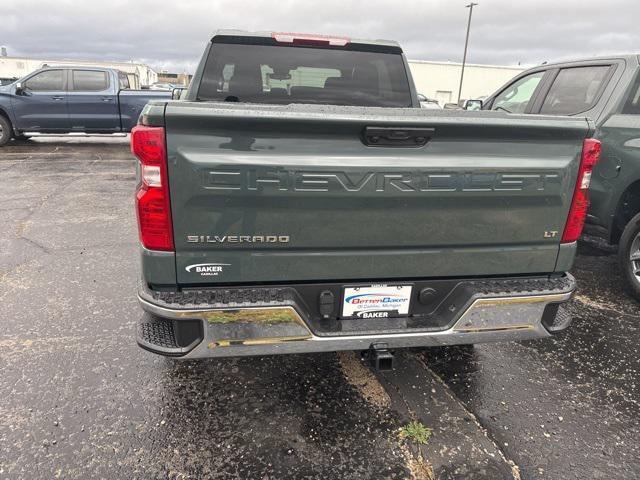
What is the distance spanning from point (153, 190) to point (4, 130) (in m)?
12.1

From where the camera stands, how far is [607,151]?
3977mm

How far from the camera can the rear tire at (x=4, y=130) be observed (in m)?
11.4

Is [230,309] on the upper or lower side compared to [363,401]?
upper

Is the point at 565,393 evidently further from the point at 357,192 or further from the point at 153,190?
the point at 153,190

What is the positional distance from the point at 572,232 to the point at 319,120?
142 centimetres

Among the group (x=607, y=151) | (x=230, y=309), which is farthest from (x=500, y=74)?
(x=230, y=309)

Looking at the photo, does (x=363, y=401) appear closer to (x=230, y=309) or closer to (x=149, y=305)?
(x=230, y=309)

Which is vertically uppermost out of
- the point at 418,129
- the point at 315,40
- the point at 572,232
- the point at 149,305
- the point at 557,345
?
the point at 315,40

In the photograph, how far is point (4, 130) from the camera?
11.5 m

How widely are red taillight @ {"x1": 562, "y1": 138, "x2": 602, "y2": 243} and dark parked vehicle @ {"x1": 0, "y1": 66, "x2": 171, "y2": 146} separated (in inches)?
437

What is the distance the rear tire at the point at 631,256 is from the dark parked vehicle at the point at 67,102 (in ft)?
35.0

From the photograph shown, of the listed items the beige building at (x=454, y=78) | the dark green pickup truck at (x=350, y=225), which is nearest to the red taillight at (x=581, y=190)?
the dark green pickup truck at (x=350, y=225)

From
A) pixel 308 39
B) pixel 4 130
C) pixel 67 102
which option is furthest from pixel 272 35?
pixel 4 130

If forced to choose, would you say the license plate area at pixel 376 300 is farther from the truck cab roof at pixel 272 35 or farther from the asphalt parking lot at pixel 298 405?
the truck cab roof at pixel 272 35
